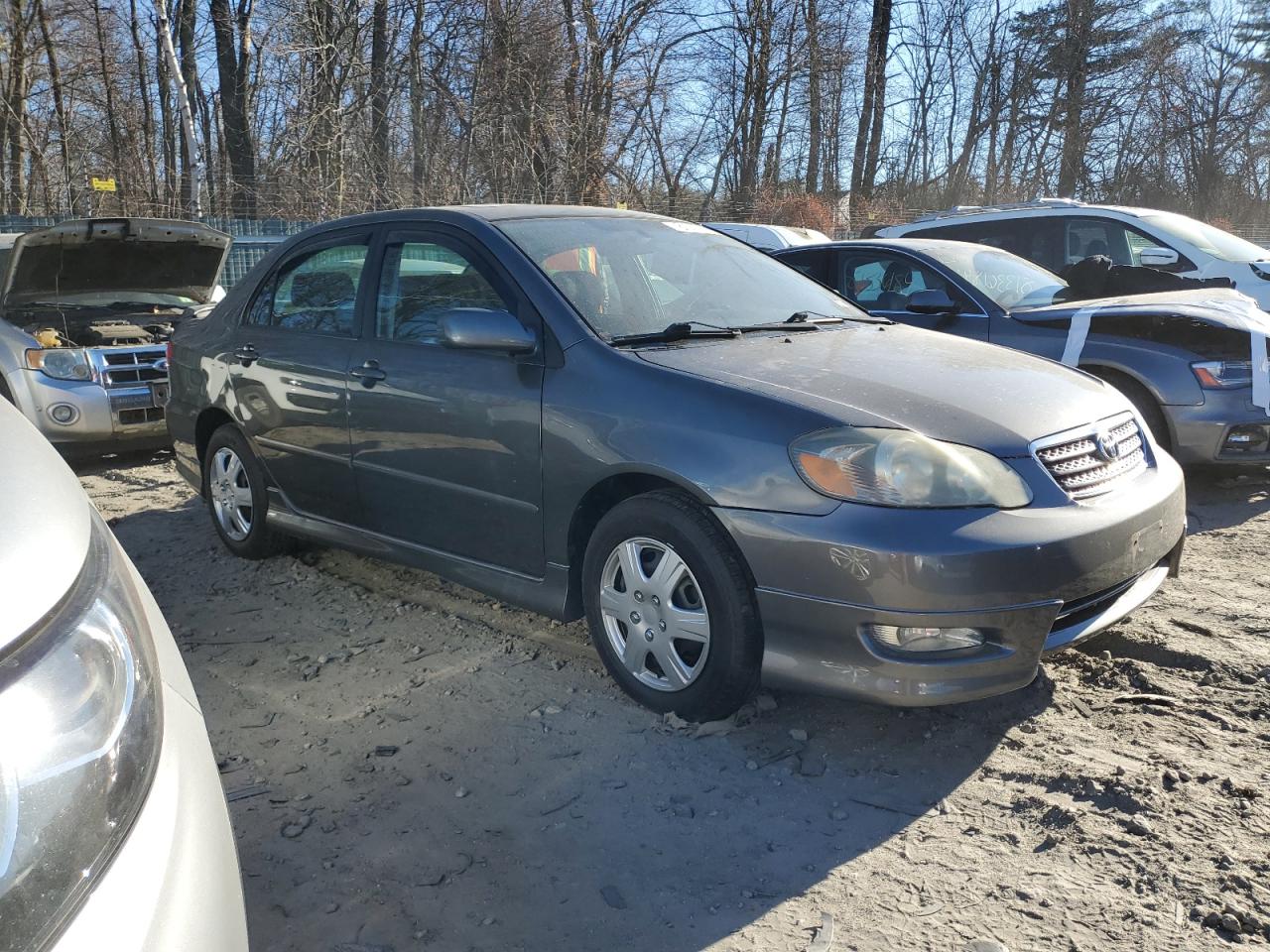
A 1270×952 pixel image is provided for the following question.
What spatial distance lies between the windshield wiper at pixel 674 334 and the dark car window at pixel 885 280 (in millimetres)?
3353

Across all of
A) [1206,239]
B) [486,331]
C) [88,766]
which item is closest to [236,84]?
[1206,239]

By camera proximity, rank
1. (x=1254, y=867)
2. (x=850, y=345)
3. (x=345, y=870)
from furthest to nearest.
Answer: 1. (x=850, y=345)
2. (x=345, y=870)
3. (x=1254, y=867)

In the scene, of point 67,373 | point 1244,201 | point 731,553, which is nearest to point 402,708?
point 731,553

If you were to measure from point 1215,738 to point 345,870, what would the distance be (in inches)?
98.5

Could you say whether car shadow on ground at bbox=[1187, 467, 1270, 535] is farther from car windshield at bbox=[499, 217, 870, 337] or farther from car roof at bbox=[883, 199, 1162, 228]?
car roof at bbox=[883, 199, 1162, 228]

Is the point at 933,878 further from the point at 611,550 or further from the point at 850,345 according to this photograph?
the point at 850,345

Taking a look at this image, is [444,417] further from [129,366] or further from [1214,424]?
[129,366]

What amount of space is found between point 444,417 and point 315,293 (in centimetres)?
127

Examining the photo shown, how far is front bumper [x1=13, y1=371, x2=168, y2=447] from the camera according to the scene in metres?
6.72

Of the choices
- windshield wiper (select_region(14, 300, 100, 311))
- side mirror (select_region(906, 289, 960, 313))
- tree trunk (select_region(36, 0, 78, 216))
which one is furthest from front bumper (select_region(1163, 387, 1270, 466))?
tree trunk (select_region(36, 0, 78, 216))

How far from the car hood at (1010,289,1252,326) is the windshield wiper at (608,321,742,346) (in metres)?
3.20

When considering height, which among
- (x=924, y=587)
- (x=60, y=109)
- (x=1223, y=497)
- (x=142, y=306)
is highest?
(x=60, y=109)

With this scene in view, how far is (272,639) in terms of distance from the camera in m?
4.05

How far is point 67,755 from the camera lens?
45.1 inches
